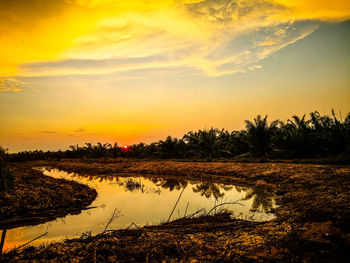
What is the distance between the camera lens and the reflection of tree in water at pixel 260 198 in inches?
257

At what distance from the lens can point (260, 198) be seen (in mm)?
7836

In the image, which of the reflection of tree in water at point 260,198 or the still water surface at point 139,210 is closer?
the still water surface at point 139,210

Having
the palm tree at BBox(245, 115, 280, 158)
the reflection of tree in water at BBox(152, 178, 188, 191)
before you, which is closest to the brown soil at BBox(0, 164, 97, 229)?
the reflection of tree in water at BBox(152, 178, 188, 191)

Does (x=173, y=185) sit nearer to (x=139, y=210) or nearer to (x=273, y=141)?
(x=139, y=210)

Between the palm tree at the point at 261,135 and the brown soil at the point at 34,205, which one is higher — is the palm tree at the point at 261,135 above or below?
above

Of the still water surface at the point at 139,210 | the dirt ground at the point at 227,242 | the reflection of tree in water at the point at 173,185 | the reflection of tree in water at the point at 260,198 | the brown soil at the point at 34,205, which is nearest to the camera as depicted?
the dirt ground at the point at 227,242

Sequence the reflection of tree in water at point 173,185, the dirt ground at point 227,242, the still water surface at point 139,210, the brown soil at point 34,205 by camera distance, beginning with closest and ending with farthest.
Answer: the dirt ground at point 227,242 → the still water surface at point 139,210 → the brown soil at point 34,205 → the reflection of tree in water at point 173,185

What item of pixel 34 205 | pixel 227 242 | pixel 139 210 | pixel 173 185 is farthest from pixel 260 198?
pixel 34 205

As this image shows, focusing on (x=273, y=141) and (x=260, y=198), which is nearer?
(x=260, y=198)

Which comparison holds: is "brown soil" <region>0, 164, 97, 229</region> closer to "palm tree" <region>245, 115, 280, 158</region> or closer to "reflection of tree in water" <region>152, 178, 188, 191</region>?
"reflection of tree in water" <region>152, 178, 188, 191</region>

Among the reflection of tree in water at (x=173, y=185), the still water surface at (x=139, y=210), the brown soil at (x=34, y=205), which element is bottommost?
the reflection of tree in water at (x=173, y=185)

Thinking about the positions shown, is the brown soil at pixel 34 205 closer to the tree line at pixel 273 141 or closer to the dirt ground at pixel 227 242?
the dirt ground at pixel 227 242

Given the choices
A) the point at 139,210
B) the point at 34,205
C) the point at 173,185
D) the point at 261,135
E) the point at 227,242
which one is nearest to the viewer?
the point at 227,242

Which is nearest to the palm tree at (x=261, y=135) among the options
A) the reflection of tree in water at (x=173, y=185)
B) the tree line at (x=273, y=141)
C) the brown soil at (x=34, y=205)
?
the tree line at (x=273, y=141)
